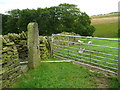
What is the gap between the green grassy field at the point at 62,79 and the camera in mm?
4746

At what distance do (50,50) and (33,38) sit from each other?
3024 millimetres

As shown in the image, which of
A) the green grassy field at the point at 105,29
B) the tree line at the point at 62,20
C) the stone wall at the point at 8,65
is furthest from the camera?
the green grassy field at the point at 105,29

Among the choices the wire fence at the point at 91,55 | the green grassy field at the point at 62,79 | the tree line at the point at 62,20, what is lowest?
the green grassy field at the point at 62,79

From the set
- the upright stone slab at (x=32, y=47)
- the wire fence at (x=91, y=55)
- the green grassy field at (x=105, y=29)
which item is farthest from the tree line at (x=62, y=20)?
the upright stone slab at (x=32, y=47)

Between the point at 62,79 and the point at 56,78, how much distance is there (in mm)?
219

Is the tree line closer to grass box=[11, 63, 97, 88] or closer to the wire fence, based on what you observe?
the wire fence

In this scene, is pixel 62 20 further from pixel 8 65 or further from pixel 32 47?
pixel 8 65

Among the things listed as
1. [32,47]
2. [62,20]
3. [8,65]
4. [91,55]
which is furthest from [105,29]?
[8,65]

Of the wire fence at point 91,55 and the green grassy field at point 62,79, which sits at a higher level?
the wire fence at point 91,55

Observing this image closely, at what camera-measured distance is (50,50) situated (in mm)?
9172

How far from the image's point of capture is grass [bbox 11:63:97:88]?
4742 mm

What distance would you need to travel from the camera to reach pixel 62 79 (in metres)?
5.20

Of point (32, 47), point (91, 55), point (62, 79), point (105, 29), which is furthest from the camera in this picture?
point (105, 29)

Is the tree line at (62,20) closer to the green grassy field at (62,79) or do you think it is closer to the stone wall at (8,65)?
the green grassy field at (62,79)
